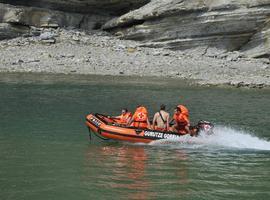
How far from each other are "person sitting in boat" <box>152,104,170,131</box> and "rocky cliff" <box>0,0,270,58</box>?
2646 centimetres

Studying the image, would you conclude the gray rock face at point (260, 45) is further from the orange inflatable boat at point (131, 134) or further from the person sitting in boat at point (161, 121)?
the orange inflatable boat at point (131, 134)

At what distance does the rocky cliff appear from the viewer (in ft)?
148

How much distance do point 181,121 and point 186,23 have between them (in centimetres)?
2754

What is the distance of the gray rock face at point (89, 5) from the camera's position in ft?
164

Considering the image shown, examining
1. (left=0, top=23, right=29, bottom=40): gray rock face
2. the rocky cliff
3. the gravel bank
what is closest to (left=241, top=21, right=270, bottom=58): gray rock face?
the rocky cliff

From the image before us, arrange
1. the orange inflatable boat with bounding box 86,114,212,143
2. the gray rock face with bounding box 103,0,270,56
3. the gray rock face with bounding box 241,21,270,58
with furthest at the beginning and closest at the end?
1. the gray rock face with bounding box 103,0,270,56
2. the gray rock face with bounding box 241,21,270,58
3. the orange inflatable boat with bounding box 86,114,212,143

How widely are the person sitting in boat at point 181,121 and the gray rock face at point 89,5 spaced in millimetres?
32576

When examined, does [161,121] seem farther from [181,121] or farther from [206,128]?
[206,128]

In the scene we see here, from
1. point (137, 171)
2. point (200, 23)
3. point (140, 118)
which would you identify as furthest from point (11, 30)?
point (137, 171)

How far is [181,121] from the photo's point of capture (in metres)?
19.4

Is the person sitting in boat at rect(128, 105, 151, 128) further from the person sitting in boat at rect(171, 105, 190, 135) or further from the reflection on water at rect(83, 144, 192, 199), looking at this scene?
the reflection on water at rect(83, 144, 192, 199)

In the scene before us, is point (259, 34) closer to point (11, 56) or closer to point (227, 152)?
point (11, 56)

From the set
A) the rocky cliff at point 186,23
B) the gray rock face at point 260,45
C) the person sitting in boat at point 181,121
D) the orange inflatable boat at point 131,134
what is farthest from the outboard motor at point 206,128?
the gray rock face at point 260,45

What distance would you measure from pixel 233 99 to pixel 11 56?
18987 mm
